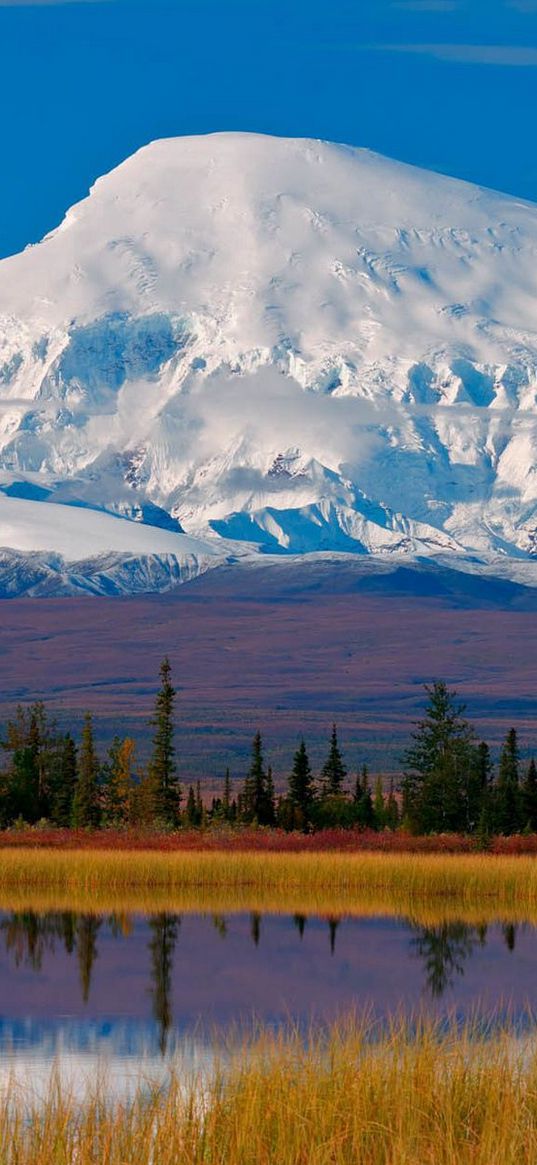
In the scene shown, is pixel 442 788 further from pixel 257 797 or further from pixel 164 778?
pixel 257 797

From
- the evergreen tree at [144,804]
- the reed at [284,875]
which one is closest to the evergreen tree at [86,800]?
the evergreen tree at [144,804]

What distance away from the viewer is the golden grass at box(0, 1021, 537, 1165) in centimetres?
1947

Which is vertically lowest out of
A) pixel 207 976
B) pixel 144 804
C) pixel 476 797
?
pixel 207 976

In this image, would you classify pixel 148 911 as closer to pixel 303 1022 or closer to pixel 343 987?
pixel 343 987

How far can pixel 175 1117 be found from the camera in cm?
2044

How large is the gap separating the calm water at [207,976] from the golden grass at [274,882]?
3066 millimetres

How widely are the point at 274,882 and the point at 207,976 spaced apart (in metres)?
18.9

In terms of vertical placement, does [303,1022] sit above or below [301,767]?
below

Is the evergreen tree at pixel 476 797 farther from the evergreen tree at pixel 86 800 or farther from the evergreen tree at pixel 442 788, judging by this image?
the evergreen tree at pixel 86 800

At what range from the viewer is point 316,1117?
20656 mm

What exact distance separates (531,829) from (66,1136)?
56441mm

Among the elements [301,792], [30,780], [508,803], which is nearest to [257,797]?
[301,792]

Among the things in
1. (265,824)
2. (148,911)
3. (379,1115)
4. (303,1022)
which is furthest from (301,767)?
(379,1115)

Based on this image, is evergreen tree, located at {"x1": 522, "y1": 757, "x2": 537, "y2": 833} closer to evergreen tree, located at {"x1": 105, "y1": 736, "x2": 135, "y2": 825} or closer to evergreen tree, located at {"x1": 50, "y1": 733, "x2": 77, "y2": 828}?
evergreen tree, located at {"x1": 105, "y1": 736, "x2": 135, "y2": 825}
